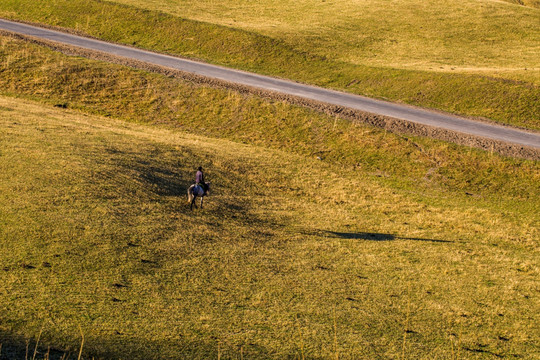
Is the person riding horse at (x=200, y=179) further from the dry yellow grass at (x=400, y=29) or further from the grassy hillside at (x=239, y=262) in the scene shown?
A: the dry yellow grass at (x=400, y=29)

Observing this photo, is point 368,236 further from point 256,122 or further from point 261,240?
point 256,122

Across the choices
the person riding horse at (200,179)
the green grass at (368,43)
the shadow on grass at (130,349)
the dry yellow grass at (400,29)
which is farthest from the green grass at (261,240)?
the dry yellow grass at (400,29)

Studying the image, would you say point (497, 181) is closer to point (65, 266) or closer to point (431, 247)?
point (431, 247)

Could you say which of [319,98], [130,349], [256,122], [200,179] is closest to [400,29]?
[319,98]

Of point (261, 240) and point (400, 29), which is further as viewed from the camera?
point (400, 29)

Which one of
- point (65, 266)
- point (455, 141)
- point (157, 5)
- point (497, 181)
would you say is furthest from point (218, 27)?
point (65, 266)

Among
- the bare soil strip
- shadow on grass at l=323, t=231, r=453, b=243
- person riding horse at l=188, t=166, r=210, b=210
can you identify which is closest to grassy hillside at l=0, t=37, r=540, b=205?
the bare soil strip
